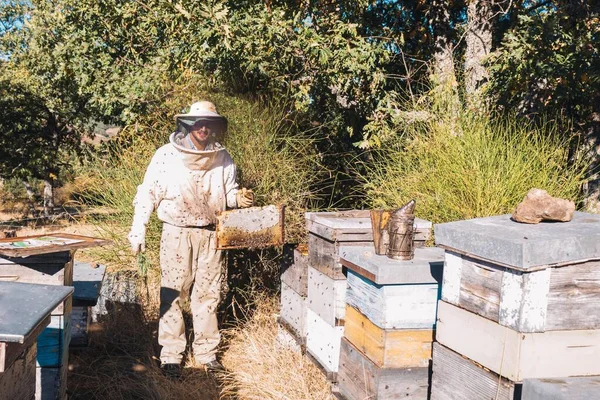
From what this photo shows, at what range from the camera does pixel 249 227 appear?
3633 millimetres

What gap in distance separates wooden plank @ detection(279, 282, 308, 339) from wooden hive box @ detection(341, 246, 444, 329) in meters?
0.97

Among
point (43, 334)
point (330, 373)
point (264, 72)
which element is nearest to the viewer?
point (43, 334)

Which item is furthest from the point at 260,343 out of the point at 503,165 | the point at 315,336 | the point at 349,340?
the point at 503,165

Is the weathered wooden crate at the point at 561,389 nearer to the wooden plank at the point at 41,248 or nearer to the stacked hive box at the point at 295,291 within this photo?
the stacked hive box at the point at 295,291

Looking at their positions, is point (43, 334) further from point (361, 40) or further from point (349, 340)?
point (361, 40)

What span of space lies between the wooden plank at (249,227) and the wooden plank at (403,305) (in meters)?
1.16

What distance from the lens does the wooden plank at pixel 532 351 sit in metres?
2.01

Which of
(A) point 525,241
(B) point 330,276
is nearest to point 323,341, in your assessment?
Result: (B) point 330,276

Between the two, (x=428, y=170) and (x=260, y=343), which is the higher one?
(x=428, y=170)

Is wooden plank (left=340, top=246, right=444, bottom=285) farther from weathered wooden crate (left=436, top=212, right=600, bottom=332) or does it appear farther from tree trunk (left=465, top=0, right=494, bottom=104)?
tree trunk (left=465, top=0, right=494, bottom=104)

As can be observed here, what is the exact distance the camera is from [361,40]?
5.00 m

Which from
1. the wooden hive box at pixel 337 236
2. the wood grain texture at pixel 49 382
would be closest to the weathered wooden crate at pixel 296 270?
the wooden hive box at pixel 337 236

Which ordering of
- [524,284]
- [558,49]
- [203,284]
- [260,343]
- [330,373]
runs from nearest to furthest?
1. [524,284]
2. [330,373]
3. [203,284]
4. [260,343]
5. [558,49]

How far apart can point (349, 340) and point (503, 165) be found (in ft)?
5.93
